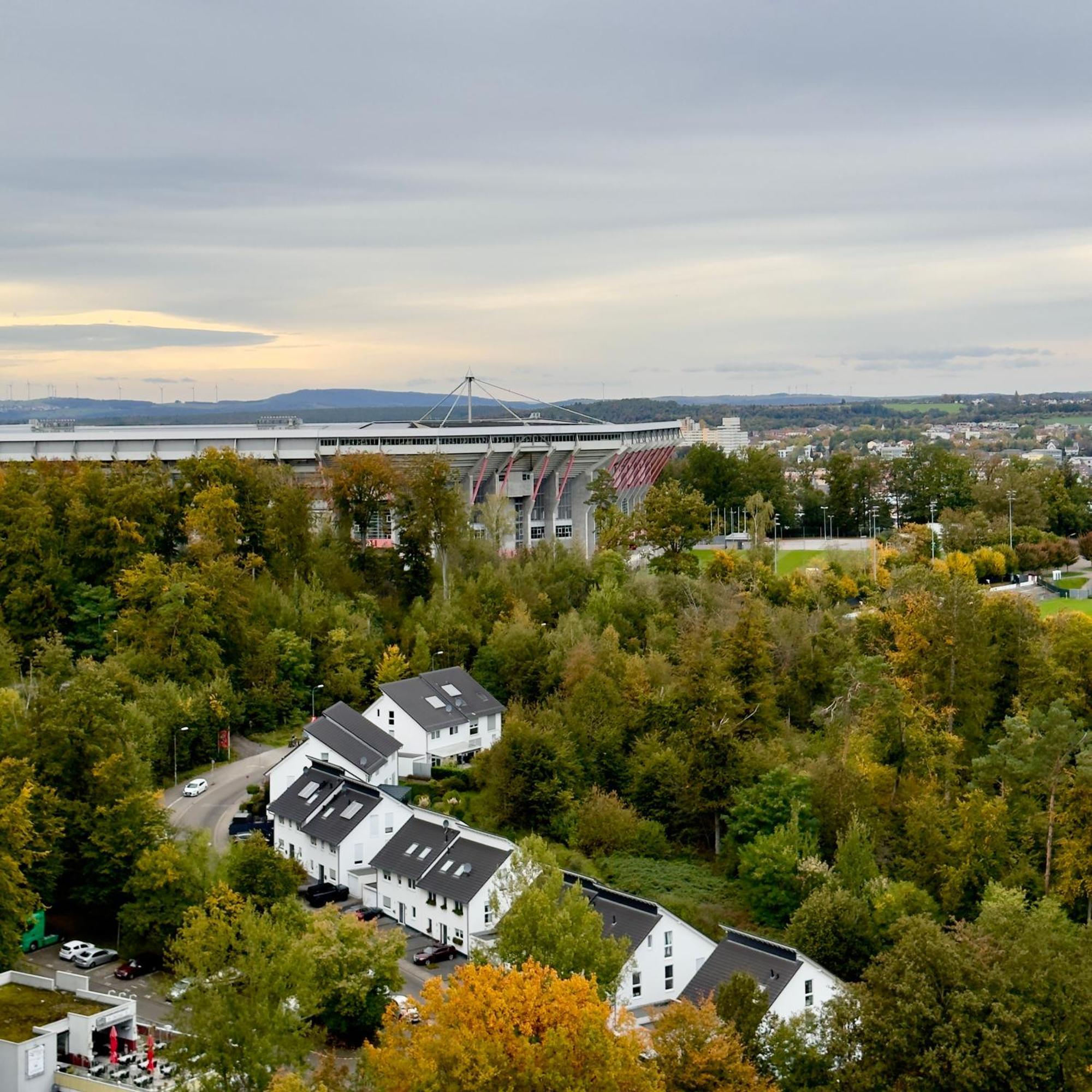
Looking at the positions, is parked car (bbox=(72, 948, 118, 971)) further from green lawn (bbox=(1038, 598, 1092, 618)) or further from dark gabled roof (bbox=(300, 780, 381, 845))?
green lawn (bbox=(1038, 598, 1092, 618))

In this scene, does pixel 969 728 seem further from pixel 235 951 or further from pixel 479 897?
pixel 235 951

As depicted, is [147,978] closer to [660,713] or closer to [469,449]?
[660,713]

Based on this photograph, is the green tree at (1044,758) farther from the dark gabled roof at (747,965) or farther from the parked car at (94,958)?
the parked car at (94,958)

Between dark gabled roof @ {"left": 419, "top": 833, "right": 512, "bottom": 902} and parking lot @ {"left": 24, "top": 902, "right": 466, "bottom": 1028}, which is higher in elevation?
dark gabled roof @ {"left": 419, "top": 833, "right": 512, "bottom": 902}

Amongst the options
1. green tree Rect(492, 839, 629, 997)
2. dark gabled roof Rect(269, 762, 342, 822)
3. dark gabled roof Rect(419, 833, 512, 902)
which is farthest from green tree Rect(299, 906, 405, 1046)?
dark gabled roof Rect(269, 762, 342, 822)

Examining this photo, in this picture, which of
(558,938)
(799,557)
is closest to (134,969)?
(558,938)

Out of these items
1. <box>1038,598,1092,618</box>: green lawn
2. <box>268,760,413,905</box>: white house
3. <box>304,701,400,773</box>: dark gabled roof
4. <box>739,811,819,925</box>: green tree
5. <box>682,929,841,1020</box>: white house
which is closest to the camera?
<box>682,929,841,1020</box>: white house
